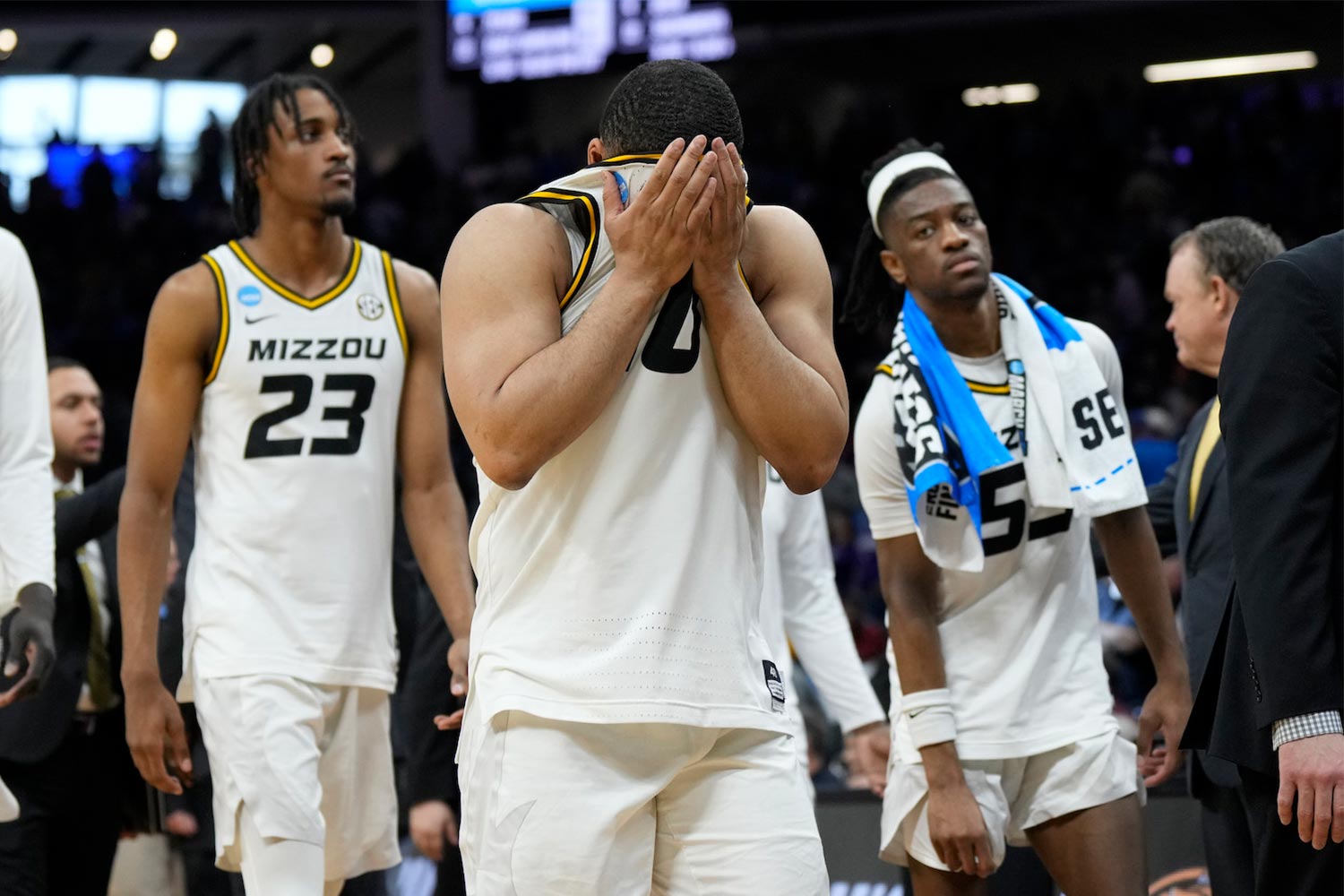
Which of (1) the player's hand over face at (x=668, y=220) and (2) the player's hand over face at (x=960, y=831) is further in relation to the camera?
(2) the player's hand over face at (x=960, y=831)

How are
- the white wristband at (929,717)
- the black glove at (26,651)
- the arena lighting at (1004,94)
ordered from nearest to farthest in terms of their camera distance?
the black glove at (26,651) < the white wristband at (929,717) < the arena lighting at (1004,94)

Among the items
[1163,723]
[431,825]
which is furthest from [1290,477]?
[431,825]

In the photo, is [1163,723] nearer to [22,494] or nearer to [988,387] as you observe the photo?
[988,387]

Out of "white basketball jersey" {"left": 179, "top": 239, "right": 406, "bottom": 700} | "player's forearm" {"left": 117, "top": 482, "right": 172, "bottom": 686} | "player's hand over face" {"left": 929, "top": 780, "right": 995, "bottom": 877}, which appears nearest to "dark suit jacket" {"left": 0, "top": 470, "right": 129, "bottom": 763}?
"player's forearm" {"left": 117, "top": 482, "right": 172, "bottom": 686}

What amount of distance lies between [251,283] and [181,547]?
1445 mm

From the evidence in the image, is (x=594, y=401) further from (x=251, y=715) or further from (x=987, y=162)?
(x=987, y=162)

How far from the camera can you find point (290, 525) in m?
3.95

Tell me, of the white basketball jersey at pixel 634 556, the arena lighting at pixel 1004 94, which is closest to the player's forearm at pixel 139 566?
the white basketball jersey at pixel 634 556

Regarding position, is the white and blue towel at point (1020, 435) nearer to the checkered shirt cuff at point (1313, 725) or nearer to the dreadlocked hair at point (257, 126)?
the checkered shirt cuff at point (1313, 725)

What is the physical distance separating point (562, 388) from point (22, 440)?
A: 1.84 metres

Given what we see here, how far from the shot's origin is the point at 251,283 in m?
4.07

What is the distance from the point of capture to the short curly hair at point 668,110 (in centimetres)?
271

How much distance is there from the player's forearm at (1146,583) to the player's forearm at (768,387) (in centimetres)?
158

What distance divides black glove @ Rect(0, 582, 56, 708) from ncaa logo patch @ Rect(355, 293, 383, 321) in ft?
3.47
